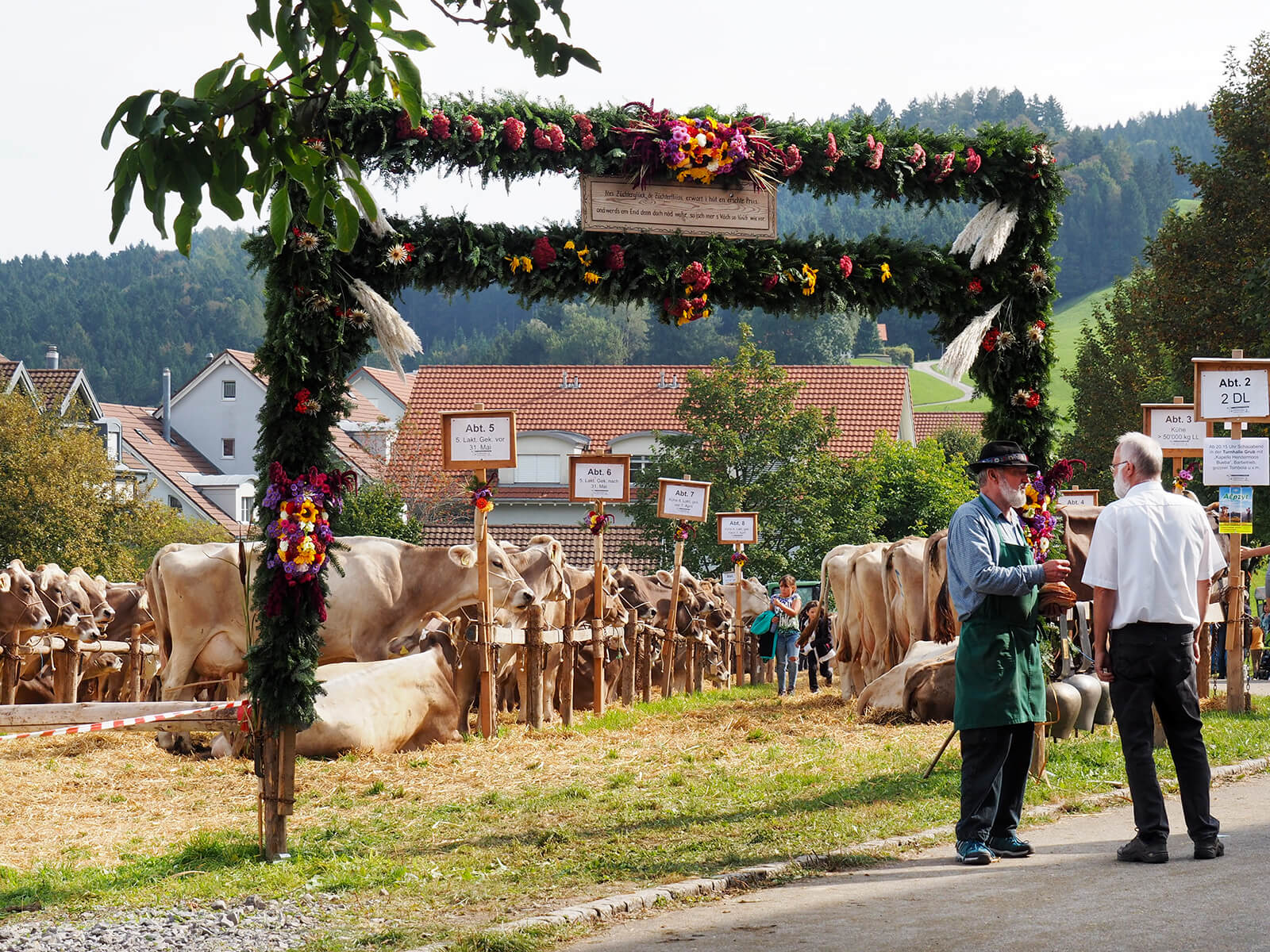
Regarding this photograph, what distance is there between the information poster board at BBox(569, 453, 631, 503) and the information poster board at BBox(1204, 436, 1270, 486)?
616 centimetres

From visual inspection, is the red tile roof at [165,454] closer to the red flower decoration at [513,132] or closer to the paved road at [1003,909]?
the red flower decoration at [513,132]

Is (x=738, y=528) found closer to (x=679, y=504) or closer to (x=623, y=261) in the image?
(x=679, y=504)

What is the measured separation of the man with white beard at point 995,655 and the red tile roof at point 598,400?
44.7 metres

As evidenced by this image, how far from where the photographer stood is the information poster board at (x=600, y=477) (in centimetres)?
1591

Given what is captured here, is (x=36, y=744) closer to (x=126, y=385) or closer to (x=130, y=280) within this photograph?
(x=126, y=385)

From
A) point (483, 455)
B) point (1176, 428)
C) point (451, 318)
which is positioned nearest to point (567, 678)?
point (483, 455)

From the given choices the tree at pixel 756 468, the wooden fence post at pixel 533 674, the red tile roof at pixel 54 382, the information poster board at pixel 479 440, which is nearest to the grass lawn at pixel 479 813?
the wooden fence post at pixel 533 674

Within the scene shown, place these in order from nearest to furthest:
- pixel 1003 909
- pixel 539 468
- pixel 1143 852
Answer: pixel 1003 909 < pixel 1143 852 < pixel 539 468

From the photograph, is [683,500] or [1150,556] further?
[683,500]

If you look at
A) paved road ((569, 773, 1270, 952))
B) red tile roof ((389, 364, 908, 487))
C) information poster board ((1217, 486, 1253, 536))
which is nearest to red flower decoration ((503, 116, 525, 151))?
paved road ((569, 773, 1270, 952))

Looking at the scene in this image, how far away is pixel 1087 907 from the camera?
224 inches

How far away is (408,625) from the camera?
14.2 metres

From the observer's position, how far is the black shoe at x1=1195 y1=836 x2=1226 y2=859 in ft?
21.9

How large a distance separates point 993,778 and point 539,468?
164 feet
